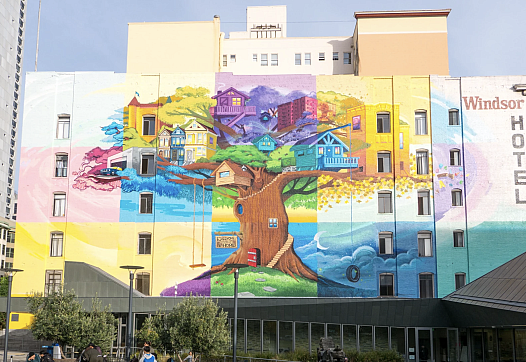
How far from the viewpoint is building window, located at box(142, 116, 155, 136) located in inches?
1978

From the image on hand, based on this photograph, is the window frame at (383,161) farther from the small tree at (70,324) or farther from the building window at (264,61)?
the building window at (264,61)

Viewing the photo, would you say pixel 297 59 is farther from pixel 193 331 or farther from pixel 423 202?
pixel 193 331

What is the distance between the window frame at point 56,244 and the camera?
49250 millimetres

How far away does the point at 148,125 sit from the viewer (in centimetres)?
5050

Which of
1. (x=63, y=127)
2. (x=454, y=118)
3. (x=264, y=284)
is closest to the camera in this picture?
(x=264, y=284)

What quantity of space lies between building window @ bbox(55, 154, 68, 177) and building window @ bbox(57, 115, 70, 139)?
1708mm

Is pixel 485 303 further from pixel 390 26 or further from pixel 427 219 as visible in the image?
pixel 390 26

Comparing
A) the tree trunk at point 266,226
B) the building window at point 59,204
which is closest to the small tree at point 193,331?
the tree trunk at point 266,226

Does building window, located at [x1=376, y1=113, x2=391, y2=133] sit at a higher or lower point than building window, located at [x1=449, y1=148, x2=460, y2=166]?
higher

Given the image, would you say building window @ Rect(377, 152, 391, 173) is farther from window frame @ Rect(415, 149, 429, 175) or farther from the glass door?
the glass door

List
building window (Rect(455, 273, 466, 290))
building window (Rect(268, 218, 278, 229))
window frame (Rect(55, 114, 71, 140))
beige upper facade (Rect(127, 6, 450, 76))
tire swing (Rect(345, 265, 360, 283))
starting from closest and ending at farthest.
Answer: building window (Rect(455, 273, 466, 290)) < tire swing (Rect(345, 265, 360, 283)) < building window (Rect(268, 218, 278, 229)) < window frame (Rect(55, 114, 71, 140)) < beige upper facade (Rect(127, 6, 450, 76))

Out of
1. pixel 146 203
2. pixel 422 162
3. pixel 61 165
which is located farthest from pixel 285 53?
pixel 61 165

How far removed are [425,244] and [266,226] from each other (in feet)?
42.2

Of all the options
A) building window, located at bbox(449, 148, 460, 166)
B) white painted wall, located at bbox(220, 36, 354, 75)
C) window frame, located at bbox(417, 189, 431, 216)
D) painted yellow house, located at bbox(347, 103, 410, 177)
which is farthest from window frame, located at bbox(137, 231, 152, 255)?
white painted wall, located at bbox(220, 36, 354, 75)
